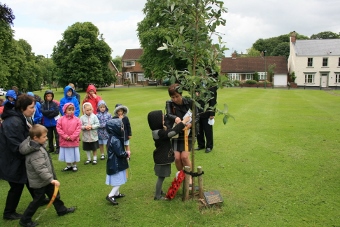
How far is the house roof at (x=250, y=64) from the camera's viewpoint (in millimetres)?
65125

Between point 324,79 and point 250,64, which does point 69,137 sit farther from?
point 250,64

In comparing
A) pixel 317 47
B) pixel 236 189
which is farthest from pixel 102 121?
pixel 317 47

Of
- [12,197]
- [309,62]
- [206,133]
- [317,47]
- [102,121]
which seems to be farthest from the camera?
Result: [317,47]

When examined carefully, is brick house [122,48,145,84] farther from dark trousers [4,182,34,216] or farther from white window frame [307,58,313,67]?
dark trousers [4,182,34,216]

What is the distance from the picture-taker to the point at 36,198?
4.53 m

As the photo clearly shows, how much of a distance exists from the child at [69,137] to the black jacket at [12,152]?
2.39m

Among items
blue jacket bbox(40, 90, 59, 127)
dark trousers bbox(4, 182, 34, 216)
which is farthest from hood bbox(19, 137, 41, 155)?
blue jacket bbox(40, 90, 59, 127)

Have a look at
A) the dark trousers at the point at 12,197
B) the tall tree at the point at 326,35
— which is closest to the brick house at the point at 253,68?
the tall tree at the point at 326,35

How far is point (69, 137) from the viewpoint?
23.1 ft

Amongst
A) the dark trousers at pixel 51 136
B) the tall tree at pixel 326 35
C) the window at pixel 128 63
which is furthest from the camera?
the tall tree at pixel 326 35

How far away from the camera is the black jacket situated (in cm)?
455

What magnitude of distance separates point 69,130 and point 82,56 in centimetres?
4240

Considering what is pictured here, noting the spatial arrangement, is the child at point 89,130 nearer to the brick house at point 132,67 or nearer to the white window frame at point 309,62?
the white window frame at point 309,62

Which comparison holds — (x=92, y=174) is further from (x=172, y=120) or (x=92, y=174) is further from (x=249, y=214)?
(x=249, y=214)
